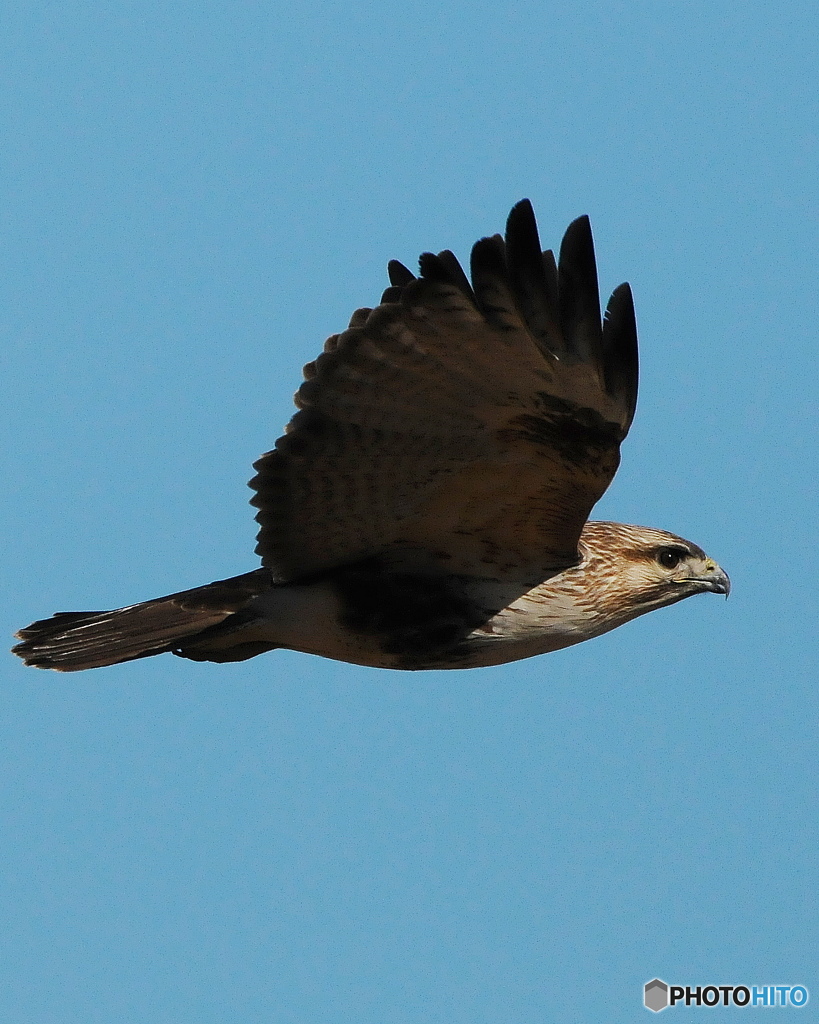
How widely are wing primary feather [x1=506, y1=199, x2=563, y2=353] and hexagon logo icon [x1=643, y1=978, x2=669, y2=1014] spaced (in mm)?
4076

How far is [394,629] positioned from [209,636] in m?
0.79

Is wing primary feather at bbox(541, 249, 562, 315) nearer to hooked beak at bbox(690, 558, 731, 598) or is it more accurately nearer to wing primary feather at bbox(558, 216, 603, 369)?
wing primary feather at bbox(558, 216, 603, 369)

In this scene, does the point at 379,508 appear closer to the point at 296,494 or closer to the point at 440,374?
the point at 296,494

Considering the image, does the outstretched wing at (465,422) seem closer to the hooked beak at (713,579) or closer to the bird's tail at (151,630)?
the bird's tail at (151,630)

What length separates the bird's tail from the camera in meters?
6.30

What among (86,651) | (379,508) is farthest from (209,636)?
(379,508)

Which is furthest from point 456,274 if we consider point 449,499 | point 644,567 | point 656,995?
point 656,995

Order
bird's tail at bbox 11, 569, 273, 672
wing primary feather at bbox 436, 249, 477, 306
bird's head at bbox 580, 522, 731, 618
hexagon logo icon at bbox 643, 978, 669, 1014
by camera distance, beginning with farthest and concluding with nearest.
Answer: hexagon logo icon at bbox 643, 978, 669, 1014 < bird's head at bbox 580, 522, 731, 618 < bird's tail at bbox 11, 569, 273, 672 < wing primary feather at bbox 436, 249, 477, 306

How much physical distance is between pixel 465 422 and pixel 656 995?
148 inches

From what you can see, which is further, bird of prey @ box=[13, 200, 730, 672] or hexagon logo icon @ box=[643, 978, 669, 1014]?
hexagon logo icon @ box=[643, 978, 669, 1014]

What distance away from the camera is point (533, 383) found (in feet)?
18.2

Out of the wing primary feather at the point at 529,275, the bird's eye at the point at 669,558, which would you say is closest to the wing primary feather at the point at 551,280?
the wing primary feather at the point at 529,275

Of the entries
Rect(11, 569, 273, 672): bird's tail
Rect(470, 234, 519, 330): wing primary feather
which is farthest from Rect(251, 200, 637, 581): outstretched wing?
Rect(11, 569, 273, 672): bird's tail

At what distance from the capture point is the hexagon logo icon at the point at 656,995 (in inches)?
308
